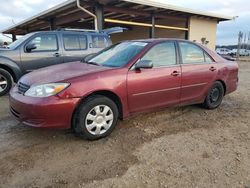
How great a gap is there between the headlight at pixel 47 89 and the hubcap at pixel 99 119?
0.54m

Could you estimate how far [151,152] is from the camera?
330cm

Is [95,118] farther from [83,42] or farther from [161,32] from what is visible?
[161,32]

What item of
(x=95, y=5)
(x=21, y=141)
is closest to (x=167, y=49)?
(x=21, y=141)

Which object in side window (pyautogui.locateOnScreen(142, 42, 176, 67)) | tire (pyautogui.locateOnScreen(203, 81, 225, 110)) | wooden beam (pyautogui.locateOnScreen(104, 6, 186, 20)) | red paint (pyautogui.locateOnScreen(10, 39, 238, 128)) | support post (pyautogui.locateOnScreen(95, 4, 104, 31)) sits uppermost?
wooden beam (pyautogui.locateOnScreen(104, 6, 186, 20))

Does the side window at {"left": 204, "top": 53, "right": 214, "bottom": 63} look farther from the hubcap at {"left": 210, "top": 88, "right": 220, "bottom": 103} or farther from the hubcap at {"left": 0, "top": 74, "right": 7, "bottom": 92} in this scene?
the hubcap at {"left": 0, "top": 74, "right": 7, "bottom": 92}

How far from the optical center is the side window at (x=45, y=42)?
694 cm

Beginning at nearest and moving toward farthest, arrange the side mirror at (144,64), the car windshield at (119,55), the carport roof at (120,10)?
1. the side mirror at (144,64)
2. the car windshield at (119,55)
3. the carport roof at (120,10)

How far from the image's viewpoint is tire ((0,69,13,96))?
6434 millimetres

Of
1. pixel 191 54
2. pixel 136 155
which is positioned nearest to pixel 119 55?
pixel 191 54

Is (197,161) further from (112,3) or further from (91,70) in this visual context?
(112,3)

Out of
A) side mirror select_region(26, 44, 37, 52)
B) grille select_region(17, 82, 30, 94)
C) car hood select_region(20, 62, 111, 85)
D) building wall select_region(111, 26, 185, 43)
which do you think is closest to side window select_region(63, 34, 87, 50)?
side mirror select_region(26, 44, 37, 52)

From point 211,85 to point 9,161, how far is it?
3.89m

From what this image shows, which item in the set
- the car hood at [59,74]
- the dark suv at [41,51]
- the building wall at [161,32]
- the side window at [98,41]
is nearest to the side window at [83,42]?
the dark suv at [41,51]

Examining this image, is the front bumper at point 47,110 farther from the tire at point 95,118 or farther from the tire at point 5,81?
the tire at point 5,81
